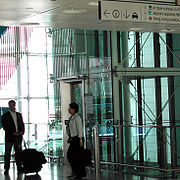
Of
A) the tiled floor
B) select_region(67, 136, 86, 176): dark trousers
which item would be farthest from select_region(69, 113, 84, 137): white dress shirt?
the tiled floor

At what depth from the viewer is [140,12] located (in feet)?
32.3

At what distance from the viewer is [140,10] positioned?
388 inches

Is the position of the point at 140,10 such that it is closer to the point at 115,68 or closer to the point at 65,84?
the point at 115,68

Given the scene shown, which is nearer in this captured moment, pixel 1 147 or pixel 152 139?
pixel 152 139

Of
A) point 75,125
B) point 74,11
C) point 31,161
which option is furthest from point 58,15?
point 31,161

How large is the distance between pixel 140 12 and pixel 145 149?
4341 mm

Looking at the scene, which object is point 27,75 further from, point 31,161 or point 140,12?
point 140,12

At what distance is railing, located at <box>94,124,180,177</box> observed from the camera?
12.4 metres

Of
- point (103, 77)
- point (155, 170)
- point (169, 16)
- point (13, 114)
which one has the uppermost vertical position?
point (169, 16)

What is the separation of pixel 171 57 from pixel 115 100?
301 centimetres

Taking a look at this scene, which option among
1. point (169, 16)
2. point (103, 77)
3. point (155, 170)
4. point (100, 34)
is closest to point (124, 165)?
point (155, 170)

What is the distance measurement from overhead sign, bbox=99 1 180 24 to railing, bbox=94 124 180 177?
2991 mm

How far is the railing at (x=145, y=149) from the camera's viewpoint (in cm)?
1237

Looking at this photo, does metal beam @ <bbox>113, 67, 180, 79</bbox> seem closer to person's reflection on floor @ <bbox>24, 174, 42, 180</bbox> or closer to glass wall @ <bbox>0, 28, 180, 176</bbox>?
glass wall @ <bbox>0, 28, 180, 176</bbox>
